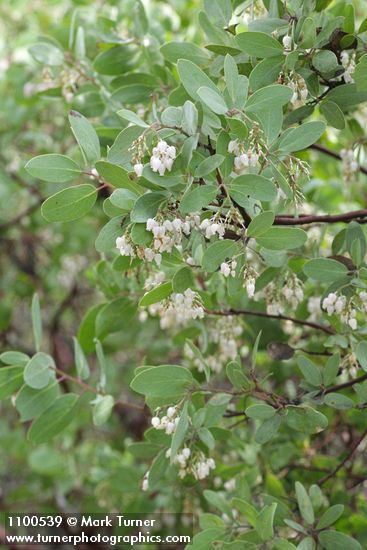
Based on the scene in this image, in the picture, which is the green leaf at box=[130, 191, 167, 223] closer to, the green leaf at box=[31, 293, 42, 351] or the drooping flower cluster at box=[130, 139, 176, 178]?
the drooping flower cluster at box=[130, 139, 176, 178]

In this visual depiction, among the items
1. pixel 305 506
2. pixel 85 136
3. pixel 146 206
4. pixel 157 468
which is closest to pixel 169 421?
pixel 157 468

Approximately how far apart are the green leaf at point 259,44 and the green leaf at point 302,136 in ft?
0.44

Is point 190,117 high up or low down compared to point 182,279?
up

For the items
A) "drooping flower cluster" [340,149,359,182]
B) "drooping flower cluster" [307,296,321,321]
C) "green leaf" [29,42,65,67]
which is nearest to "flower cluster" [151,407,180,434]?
"drooping flower cluster" [307,296,321,321]

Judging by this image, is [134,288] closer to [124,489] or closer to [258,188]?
[258,188]

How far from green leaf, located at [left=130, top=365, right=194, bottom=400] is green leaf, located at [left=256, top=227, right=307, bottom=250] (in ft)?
0.86

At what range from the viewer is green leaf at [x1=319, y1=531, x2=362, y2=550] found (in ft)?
3.95

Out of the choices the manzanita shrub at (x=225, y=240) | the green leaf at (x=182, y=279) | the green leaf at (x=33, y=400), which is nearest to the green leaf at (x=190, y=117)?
the manzanita shrub at (x=225, y=240)

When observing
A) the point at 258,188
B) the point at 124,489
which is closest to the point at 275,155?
the point at 258,188

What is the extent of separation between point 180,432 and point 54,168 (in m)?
0.47

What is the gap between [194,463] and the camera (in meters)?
1.29

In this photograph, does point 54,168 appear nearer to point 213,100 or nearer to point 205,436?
point 213,100

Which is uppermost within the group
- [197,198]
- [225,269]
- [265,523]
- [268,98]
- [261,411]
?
[268,98]

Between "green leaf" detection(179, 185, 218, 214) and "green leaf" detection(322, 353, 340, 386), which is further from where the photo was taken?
"green leaf" detection(322, 353, 340, 386)
